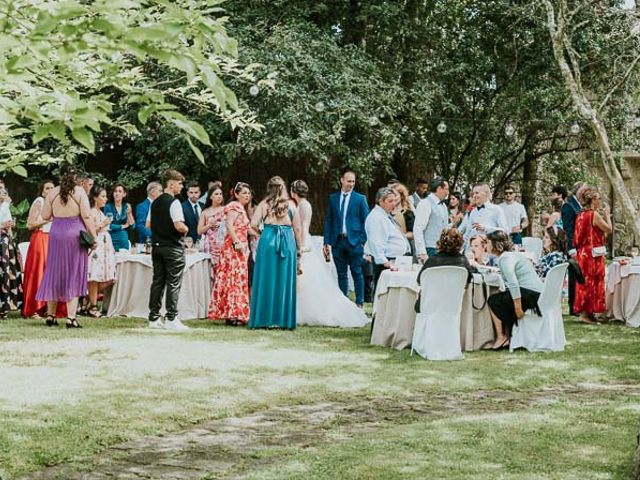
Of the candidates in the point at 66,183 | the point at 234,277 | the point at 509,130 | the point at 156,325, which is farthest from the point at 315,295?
the point at 509,130

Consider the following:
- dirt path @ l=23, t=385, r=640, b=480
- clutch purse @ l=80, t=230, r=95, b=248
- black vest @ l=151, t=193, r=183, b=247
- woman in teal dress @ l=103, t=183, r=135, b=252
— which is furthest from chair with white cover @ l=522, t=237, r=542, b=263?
dirt path @ l=23, t=385, r=640, b=480

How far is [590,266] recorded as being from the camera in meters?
12.2

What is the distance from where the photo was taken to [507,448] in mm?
5457

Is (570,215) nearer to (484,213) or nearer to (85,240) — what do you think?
(484,213)

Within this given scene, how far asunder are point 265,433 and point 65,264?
5286 millimetres

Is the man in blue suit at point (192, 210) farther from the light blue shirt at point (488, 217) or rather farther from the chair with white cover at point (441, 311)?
the chair with white cover at point (441, 311)

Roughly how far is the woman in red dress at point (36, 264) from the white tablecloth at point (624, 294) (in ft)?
22.4

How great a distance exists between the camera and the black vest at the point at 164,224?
1059 cm

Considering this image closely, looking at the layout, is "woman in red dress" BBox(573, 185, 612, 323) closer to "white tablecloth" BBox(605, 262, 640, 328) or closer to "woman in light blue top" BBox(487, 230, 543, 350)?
"white tablecloth" BBox(605, 262, 640, 328)

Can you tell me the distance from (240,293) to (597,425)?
604 cm

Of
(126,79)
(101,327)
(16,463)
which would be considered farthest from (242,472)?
(101,327)

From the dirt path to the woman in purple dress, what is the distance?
4591 millimetres

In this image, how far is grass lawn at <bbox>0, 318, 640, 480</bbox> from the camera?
16.9 feet

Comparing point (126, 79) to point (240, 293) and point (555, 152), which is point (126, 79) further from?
point (555, 152)
